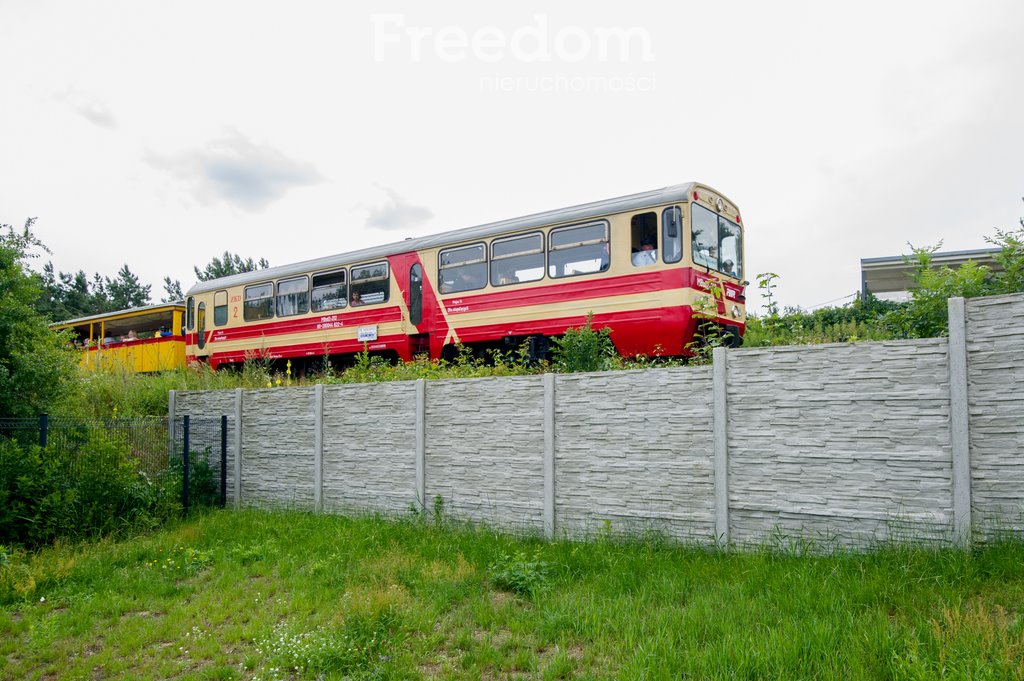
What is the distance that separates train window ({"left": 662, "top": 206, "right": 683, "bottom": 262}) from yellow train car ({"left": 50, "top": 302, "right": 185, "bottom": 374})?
47.2 ft

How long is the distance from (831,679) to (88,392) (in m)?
13.3

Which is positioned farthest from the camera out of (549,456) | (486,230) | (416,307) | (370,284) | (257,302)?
(257,302)

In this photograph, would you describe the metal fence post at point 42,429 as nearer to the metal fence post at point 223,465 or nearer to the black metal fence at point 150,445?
the black metal fence at point 150,445

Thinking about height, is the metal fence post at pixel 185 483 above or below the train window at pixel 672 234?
below

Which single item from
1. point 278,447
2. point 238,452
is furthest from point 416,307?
point 238,452

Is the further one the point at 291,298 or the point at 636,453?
the point at 291,298

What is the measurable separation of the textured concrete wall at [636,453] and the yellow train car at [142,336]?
1489 cm

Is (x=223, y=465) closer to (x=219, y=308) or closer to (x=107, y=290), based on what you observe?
(x=219, y=308)

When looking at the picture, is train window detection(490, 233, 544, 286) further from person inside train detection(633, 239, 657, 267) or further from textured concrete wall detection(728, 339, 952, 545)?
textured concrete wall detection(728, 339, 952, 545)

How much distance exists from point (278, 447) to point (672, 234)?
642 centimetres

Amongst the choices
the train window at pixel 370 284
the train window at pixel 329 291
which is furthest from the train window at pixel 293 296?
the train window at pixel 370 284

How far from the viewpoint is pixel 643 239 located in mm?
9688

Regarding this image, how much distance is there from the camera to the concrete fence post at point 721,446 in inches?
222

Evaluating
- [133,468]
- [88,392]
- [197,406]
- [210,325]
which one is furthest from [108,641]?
[210,325]
